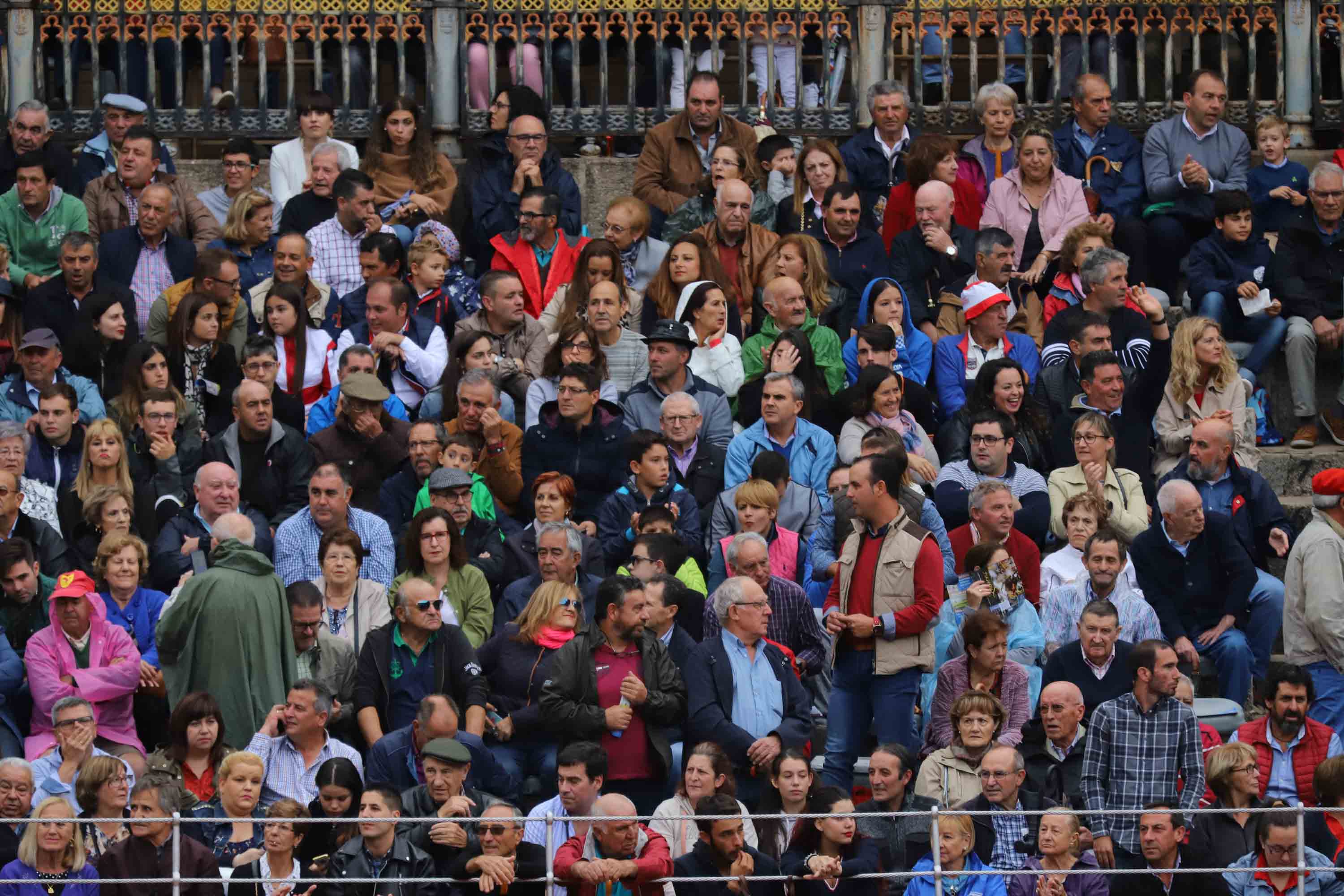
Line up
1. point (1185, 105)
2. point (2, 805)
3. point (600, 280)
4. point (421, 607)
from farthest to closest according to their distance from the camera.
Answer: point (1185, 105)
point (600, 280)
point (421, 607)
point (2, 805)

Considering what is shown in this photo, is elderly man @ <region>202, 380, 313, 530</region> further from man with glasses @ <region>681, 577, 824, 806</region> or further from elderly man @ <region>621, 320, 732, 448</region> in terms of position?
man with glasses @ <region>681, 577, 824, 806</region>

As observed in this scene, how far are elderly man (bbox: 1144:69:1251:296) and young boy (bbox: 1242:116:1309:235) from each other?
126 mm

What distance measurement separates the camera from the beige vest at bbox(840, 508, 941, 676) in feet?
45.1

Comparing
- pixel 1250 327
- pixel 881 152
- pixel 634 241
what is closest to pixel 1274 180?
pixel 1250 327

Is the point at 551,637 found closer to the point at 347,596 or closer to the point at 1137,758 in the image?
the point at 347,596

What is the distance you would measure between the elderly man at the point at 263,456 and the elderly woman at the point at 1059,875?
489 cm

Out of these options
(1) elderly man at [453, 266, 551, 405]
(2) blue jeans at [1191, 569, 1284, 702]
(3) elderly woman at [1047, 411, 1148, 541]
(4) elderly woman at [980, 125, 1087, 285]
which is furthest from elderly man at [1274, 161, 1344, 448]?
(1) elderly man at [453, 266, 551, 405]

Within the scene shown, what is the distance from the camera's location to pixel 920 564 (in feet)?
45.4

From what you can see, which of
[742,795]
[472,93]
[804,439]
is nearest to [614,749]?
[742,795]

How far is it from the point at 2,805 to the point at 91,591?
138cm

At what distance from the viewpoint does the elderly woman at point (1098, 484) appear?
15055 mm

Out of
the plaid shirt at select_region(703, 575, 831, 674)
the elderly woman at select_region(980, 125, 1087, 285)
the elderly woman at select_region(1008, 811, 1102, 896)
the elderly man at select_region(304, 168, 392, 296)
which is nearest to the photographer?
the elderly woman at select_region(1008, 811, 1102, 896)

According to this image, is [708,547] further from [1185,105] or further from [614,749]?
[1185,105]

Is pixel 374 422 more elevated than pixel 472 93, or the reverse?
pixel 472 93
